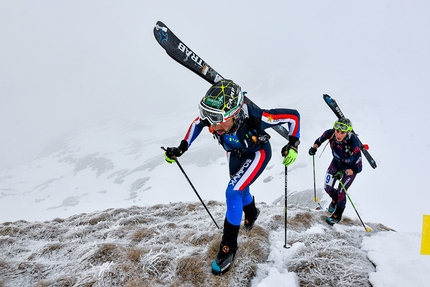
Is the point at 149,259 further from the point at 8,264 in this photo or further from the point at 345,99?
the point at 345,99

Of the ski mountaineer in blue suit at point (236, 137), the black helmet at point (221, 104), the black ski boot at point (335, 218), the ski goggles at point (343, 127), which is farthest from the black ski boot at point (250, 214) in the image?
the ski goggles at point (343, 127)

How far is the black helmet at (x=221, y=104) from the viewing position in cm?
477

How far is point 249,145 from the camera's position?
550 cm

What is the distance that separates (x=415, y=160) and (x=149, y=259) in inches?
2816

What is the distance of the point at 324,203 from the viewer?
2645 centimetres

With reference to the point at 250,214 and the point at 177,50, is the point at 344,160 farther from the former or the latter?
the point at 177,50

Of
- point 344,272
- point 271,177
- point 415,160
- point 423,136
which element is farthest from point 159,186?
point 423,136

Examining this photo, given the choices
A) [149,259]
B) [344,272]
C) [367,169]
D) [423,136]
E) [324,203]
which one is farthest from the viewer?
[423,136]

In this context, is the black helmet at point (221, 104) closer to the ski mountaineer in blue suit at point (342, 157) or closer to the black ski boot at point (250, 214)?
the black ski boot at point (250, 214)

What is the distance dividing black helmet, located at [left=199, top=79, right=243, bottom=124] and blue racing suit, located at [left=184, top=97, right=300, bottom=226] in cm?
47

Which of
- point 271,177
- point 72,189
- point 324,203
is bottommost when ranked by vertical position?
point 72,189

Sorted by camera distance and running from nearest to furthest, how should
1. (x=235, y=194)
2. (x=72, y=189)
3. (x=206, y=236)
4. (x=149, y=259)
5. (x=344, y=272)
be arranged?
(x=344, y=272) < (x=149, y=259) < (x=235, y=194) < (x=206, y=236) < (x=72, y=189)

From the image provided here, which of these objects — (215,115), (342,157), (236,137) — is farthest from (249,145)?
(342,157)

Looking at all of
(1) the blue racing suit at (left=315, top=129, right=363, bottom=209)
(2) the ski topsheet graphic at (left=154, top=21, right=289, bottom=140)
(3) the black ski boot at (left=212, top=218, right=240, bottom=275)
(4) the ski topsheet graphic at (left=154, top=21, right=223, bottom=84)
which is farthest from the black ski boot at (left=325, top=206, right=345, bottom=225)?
(4) the ski topsheet graphic at (left=154, top=21, right=223, bottom=84)
